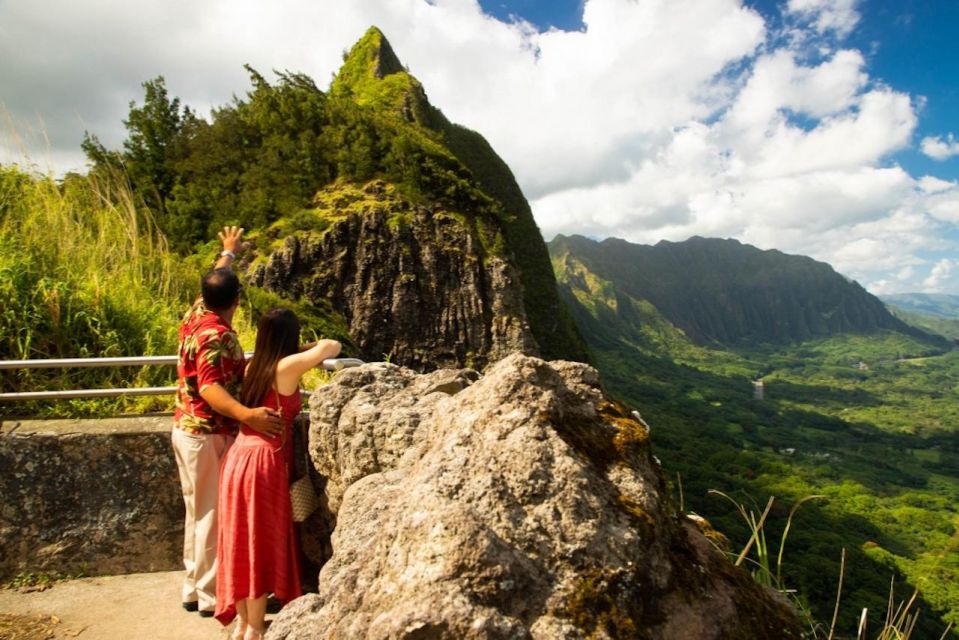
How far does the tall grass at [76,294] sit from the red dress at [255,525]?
84.7 inches

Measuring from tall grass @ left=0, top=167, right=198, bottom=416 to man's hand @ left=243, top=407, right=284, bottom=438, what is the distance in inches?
87.8

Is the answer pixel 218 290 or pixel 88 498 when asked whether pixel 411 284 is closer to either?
pixel 88 498

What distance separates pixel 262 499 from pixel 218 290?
137cm

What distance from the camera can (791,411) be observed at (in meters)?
170

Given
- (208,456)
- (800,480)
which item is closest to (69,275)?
(208,456)

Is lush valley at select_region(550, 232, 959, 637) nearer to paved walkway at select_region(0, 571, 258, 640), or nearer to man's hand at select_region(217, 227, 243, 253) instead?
paved walkway at select_region(0, 571, 258, 640)

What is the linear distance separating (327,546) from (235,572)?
30.0 inches

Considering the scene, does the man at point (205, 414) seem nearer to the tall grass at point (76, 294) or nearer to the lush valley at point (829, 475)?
the tall grass at point (76, 294)

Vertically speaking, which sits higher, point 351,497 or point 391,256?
point 391,256

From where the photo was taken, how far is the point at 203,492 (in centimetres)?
373

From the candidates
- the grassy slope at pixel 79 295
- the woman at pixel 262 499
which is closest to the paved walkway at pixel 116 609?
the woman at pixel 262 499

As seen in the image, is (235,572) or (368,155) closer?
(235,572)

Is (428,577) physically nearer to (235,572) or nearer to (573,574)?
(573,574)

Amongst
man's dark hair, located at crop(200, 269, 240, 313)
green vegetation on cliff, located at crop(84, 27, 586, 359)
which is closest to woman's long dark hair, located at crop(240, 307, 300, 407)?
man's dark hair, located at crop(200, 269, 240, 313)
